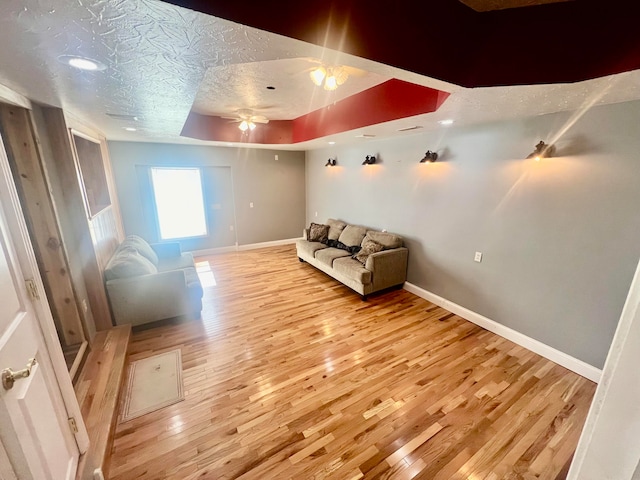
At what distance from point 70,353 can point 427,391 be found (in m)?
3.05

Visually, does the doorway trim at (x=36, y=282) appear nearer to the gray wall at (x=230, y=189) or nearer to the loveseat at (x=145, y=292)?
the loveseat at (x=145, y=292)

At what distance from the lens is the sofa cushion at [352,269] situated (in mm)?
3406

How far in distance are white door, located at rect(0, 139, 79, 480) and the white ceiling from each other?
A: 56 centimetres

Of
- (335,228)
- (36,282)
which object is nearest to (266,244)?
(335,228)

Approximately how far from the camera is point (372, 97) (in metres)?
2.78

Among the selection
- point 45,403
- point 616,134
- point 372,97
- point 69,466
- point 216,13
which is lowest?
point 69,466

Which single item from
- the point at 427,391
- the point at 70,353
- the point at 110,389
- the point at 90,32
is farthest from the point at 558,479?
the point at 70,353

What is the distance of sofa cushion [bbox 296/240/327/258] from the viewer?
450cm

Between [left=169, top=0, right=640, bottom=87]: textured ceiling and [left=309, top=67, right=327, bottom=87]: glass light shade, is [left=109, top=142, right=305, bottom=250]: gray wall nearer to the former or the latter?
[left=309, top=67, right=327, bottom=87]: glass light shade

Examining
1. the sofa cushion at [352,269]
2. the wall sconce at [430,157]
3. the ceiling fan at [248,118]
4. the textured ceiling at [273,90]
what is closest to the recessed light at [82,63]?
the textured ceiling at [273,90]

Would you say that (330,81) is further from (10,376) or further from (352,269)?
(10,376)

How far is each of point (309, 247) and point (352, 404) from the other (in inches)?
115

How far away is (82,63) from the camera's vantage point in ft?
4.06

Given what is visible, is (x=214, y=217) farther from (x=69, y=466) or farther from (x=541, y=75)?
(x=541, y=75)
